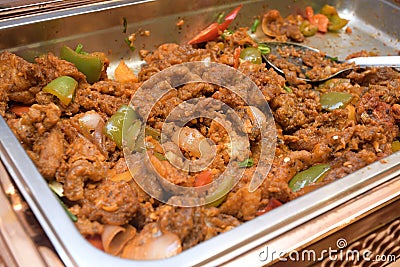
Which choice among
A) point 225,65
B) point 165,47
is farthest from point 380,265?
point 165,47

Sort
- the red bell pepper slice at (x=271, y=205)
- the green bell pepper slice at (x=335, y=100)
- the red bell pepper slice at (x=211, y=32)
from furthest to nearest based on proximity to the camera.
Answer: the red bell pepper slice at (x=211, y=32) → the green bell pepper slice at (x=335, y=100) → the red bell pepper slice at (x=271, y=205)

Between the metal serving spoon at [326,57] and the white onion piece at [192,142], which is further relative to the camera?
the metal serving spoon at [326,57]

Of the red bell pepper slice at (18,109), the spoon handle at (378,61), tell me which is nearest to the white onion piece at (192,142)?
the red bell pepper slice at (18,109)

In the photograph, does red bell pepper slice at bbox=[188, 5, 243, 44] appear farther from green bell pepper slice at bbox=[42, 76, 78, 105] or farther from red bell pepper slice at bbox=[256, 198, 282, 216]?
red bell pepper slice at bbox=[256, 198, 282, 216]

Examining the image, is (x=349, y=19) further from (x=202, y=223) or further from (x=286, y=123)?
(x=202, y=223)

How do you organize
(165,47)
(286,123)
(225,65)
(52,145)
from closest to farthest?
1. (52,145)
2. (286,123)
3. (225,65)
4. (165,47)

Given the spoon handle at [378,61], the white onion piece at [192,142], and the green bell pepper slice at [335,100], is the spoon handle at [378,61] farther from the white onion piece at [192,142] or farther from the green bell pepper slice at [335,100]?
the white onion piece at [192,142]

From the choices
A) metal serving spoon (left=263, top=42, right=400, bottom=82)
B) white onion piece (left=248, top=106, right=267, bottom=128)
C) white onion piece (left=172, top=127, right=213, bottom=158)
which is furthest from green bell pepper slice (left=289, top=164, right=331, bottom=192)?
metal serving spoon (left=263, top=42, right=400, bottom=82)
